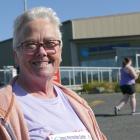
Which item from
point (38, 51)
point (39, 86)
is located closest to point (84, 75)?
point (39, 86)

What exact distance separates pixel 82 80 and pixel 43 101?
123ft

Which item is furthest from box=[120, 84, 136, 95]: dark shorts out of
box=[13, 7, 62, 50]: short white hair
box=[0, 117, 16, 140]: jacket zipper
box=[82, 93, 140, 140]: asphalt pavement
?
box=[0, 117, 16, 140]: jacket zipper

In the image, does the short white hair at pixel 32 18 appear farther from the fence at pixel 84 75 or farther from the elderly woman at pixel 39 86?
the fence at pixel 84 75

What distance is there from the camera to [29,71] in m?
3.40

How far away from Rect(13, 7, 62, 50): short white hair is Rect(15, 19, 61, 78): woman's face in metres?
0.03

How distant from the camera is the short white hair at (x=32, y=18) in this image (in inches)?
134

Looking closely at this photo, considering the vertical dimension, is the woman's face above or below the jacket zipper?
above

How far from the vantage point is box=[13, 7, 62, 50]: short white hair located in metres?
3.40

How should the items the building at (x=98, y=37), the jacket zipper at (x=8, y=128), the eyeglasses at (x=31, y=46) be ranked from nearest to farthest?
the jacket zipper at (x=8, y=128)
the eyeglasses at (x=31, y=46)
the building at (x=98, y=37)

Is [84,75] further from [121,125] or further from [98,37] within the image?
[121,125]

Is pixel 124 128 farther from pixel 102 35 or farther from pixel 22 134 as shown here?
pixel 102 35

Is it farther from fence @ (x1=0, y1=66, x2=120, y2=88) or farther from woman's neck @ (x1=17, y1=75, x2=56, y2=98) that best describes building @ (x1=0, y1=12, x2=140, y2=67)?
woman's neck @ (x1=17, y1=75, x2=56, y2=98)

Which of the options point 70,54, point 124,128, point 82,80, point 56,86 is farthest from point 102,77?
point 56,86

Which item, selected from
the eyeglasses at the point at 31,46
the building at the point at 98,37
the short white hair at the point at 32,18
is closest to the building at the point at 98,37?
the building at the point at 98,37
